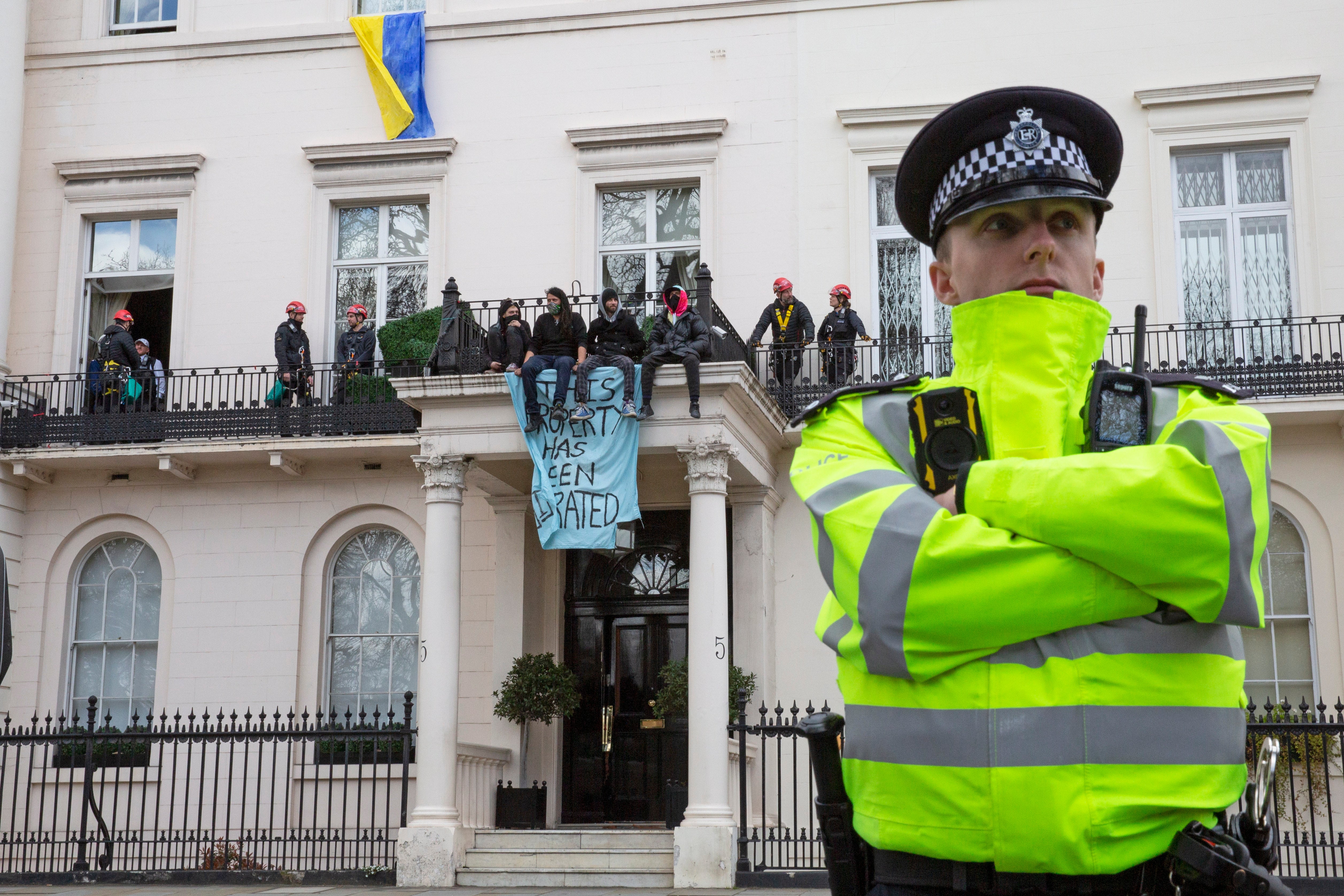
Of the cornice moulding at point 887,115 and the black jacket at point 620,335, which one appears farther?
the cornice moulding at point 887,115

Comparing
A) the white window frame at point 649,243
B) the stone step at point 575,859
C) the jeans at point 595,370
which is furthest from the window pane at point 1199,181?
the stone step at point 575,859

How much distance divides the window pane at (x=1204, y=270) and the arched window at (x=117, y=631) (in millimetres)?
13503

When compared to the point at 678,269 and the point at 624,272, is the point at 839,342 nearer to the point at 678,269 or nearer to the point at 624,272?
the point at 678,269

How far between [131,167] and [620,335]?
845 cm

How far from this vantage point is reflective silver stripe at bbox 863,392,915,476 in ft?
8.27

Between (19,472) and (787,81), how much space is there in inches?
434

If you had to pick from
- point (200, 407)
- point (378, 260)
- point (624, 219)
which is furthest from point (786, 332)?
point (200, 407)

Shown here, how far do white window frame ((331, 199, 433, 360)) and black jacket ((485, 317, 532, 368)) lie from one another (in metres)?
4.02

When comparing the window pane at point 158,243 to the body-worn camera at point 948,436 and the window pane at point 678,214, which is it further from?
the body-worn camera at point 948,436

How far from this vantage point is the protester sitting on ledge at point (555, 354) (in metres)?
13.7

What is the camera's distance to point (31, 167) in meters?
18.9

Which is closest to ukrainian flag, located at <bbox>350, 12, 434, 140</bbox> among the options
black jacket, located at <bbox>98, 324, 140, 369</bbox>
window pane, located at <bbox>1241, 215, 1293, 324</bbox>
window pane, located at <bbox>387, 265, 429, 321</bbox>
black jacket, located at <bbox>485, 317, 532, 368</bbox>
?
window pane, located at <bbox>387, 265, 429, 321</bbox>

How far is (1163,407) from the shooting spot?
2.46m

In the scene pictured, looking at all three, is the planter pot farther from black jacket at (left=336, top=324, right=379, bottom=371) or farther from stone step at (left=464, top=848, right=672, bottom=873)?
black jacket at (left=336, top=324, right=379, bottom=371)
